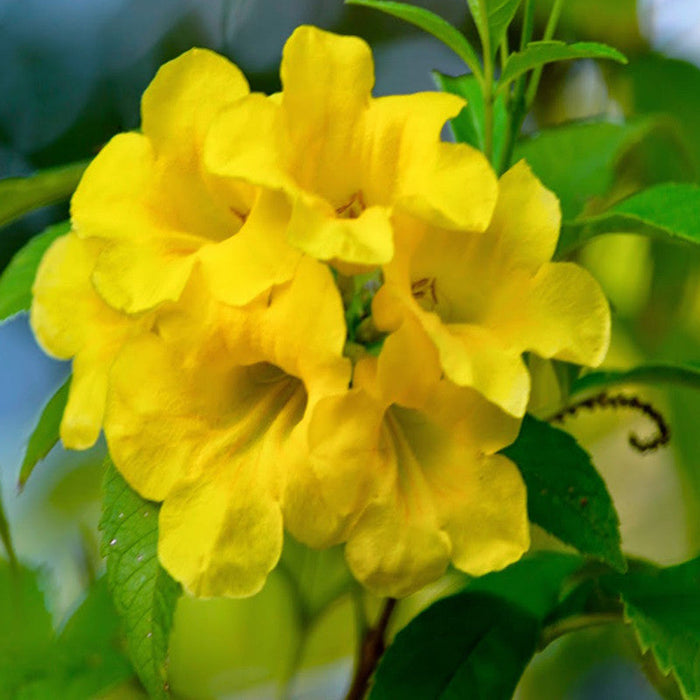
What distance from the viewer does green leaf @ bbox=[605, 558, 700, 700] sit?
0.38 metres

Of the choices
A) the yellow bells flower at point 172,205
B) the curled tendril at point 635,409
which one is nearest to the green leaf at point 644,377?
the curled tendril at point 635,409

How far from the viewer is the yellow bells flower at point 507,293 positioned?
0.97 ft

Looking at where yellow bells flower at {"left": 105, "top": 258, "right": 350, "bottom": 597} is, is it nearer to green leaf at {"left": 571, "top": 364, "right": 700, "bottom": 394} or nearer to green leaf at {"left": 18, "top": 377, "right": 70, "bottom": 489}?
green leaf at {"left": 18, "top": 377, "right": 70, "bottom": 489}

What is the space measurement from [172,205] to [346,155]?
0.23 feet

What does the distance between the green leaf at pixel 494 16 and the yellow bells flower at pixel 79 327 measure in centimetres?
19

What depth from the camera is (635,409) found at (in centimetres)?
48

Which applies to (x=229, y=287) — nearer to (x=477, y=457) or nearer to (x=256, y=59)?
(x=477, y=457)

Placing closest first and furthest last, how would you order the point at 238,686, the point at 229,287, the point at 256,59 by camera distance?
the point at 229,287, the point at 238,686, the point at 256,59

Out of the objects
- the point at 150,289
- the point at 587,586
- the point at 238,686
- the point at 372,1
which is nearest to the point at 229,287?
the point at 150,289

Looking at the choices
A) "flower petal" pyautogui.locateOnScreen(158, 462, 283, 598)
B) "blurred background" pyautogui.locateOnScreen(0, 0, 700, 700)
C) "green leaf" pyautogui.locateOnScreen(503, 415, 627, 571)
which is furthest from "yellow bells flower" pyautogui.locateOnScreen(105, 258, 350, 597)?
"blurred background" pyautogui.locateOnScreen(0, 0, 700, 700)

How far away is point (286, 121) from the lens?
0.32 m

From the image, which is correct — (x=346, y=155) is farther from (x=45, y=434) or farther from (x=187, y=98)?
(x=45, y=434)

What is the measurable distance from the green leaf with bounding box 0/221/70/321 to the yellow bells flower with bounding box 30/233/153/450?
51 mm

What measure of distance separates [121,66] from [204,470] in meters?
0.87
